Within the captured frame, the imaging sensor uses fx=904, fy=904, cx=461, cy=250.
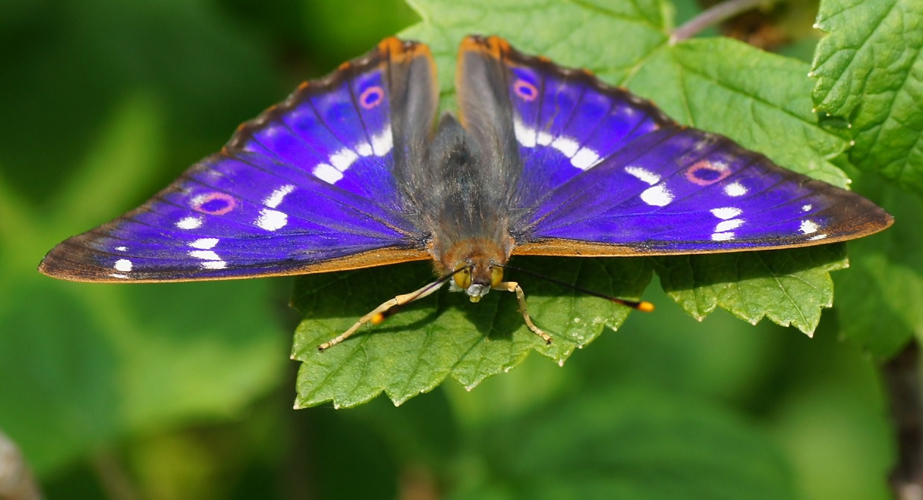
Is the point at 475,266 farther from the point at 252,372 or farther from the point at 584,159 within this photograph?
the point at 252,372

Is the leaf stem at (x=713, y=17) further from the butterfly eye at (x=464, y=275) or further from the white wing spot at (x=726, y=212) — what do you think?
the butterfly eye at (x=464, y=275)

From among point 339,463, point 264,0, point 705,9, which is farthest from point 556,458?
point 264,0

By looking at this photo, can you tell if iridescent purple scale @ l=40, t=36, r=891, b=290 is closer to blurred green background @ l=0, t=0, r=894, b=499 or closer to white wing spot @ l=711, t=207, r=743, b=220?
white wing spot @ l=711, t=207, r=743, b=220

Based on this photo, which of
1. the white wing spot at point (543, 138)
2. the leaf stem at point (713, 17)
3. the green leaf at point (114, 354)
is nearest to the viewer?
the leaf stem at point (713, 17)

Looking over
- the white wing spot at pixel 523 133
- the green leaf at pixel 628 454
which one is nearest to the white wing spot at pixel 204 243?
the white wing spot at pixel 523 133

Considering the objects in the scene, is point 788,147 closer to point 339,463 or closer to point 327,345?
point 327,345
